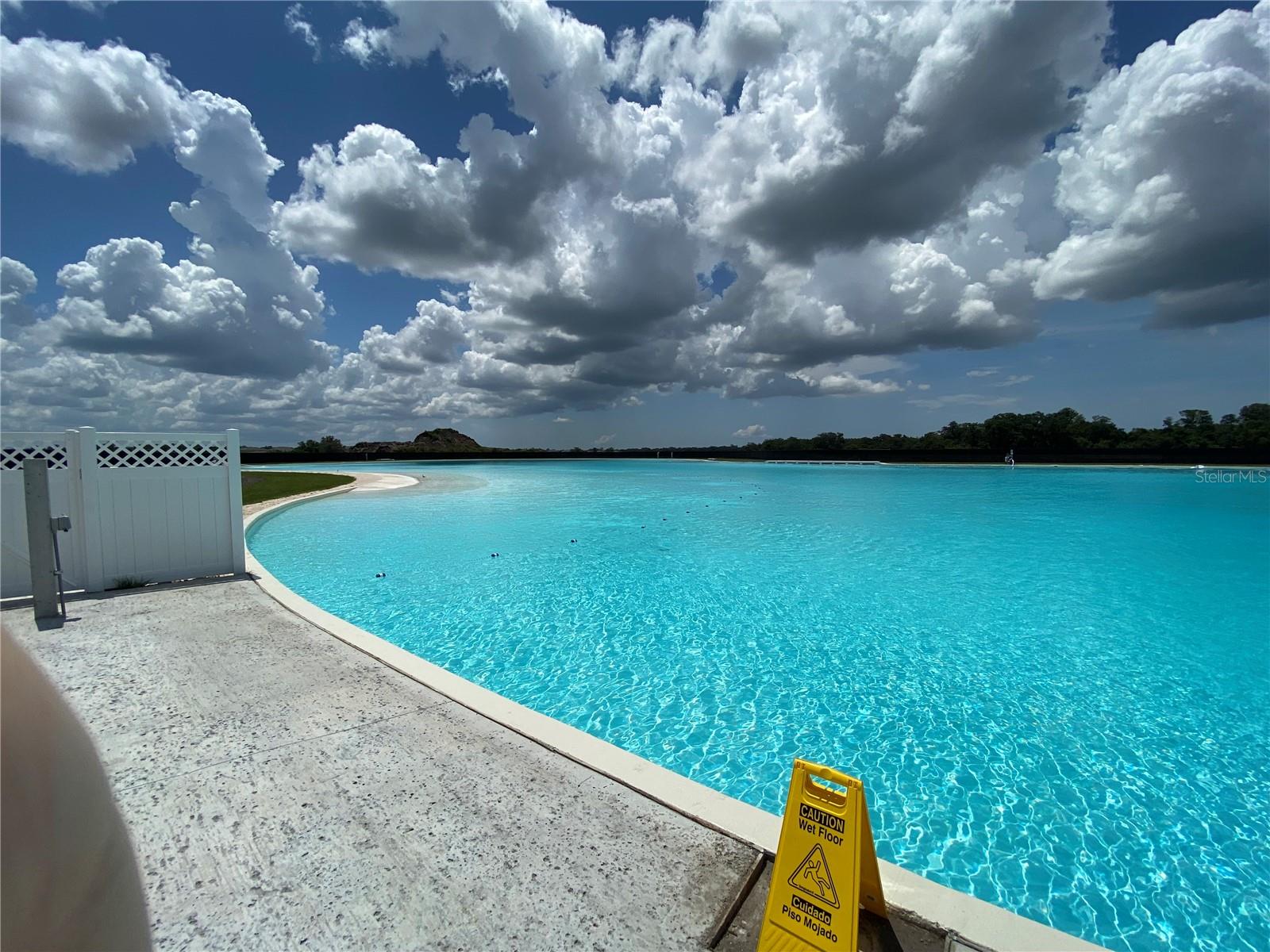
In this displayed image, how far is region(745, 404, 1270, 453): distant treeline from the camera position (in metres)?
52.6

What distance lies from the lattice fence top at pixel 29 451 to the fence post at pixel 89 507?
159mm

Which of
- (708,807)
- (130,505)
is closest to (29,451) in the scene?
(130,505)

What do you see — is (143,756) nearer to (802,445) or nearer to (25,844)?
(25,844)

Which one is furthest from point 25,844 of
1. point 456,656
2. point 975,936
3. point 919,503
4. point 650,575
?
point 919,503

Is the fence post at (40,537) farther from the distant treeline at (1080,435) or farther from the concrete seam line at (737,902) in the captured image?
the distant treeline at (1080,435)

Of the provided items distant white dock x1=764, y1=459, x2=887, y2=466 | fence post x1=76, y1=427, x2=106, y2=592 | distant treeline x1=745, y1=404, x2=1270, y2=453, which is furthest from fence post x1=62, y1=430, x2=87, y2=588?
distant treeline x1=745, y1=404, x2=1270, y2=453

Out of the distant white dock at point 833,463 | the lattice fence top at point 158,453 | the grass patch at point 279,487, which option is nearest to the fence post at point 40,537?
the lattice fence top at point 158,453

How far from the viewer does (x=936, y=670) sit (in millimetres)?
5727

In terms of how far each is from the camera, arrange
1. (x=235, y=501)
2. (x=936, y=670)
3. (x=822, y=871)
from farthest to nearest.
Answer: (x=235, y=501) < (x=936, y=670) < (x=822, y=871)

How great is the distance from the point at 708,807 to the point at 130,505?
717 centimetres

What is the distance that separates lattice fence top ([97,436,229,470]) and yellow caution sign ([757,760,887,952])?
7561 mm

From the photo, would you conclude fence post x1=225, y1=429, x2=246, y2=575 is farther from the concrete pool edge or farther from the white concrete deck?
the concrete pool edge

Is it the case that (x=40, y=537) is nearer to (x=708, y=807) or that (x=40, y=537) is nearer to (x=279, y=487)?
(x=708, y=807)

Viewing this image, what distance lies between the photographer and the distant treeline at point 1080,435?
5259cm
